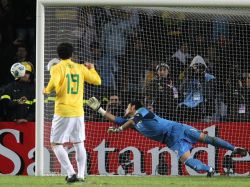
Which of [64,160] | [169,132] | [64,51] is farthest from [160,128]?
[64,51]

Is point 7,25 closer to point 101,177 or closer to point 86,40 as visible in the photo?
point 86,40

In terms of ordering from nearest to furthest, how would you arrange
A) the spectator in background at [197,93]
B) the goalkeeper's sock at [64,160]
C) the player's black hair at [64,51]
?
the goalkeeper's sock at [64,160] < the player's black hair at [64,51] < the spectator in background at [197,93]

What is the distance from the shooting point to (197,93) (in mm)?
17953

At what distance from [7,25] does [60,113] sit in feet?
20.1

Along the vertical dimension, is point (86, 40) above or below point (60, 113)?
above

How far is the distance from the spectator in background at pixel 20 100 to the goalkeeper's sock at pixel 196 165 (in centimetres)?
304

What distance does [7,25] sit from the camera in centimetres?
2069

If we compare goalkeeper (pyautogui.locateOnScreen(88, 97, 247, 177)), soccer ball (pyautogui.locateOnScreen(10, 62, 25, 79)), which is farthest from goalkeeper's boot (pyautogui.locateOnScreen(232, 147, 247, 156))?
soccer ball (pyautogui.locateOnScreen(10, 62, 25, 79))

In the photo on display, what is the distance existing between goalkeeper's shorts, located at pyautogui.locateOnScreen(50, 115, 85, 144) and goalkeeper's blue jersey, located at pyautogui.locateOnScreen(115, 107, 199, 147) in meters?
2.58

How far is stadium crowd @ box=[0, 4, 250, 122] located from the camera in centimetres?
1784

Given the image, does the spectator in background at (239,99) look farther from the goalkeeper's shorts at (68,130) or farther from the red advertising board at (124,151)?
the goalkeeper's shorts at (68,130)

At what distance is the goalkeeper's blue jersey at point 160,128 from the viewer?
1741 centimetres

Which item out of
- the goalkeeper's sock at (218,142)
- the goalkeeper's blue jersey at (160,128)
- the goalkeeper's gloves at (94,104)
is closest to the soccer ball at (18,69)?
the goalkeeper's gloves at (94,104)

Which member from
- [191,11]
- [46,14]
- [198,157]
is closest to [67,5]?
[46,14]
